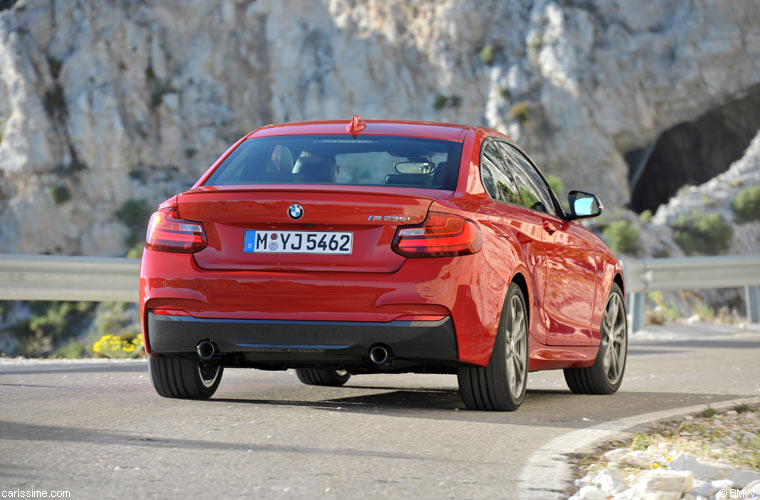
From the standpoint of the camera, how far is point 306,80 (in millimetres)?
69375

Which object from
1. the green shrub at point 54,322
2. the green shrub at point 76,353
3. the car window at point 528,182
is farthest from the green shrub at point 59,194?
the car window at point 528,182

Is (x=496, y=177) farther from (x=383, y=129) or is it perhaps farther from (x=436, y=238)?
(x=436, y=238)

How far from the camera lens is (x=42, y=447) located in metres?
5.49

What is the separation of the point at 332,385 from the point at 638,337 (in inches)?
346

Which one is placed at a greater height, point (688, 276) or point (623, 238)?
point (688, 276)

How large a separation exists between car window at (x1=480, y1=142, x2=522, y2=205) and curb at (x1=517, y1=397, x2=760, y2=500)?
147 centimetres

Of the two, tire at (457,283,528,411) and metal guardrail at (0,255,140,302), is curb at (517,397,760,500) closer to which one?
tire at (457,283,528,411)

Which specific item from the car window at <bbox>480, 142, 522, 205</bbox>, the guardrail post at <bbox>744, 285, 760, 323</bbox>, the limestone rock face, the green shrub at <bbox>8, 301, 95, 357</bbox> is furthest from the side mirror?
the green shrub at <bbox>8, 301, 95, 357</bbox>

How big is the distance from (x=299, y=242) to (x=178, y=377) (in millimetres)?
1446

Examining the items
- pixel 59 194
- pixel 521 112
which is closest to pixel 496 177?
pixel 521 112

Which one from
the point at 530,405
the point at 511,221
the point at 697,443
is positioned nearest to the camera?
the point at 697,443

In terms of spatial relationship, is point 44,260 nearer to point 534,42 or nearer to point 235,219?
point 235,219

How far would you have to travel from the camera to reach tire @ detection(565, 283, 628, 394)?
875cm

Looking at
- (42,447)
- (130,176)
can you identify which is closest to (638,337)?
(42,447)
